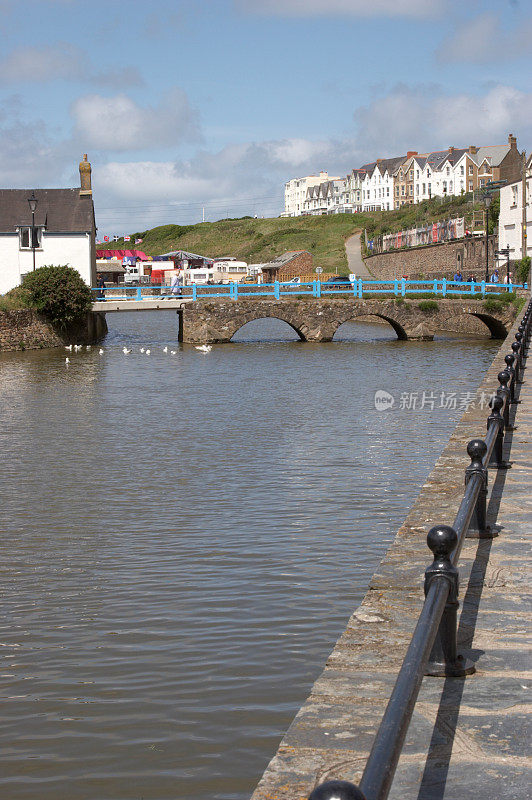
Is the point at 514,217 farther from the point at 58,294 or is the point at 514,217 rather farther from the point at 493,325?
the point at 58,294

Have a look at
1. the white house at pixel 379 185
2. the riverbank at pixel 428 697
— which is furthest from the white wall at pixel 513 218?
the white house at pixel 379 185

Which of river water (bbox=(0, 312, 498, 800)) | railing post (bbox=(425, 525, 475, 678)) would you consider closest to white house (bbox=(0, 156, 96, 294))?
river water (bbox=(0, 312, 498, 800))

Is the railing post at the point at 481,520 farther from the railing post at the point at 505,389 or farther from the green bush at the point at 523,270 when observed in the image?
the green bush at the point at 523,270

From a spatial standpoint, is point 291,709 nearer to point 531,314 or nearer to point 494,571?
point 494,571

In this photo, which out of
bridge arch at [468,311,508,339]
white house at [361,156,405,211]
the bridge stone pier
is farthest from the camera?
white house at [361,156,405,211]

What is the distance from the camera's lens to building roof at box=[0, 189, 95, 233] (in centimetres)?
4794

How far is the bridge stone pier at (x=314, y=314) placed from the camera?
143 feet

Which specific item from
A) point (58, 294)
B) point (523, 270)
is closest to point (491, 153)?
point (523, 270)

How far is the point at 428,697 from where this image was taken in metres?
3.72

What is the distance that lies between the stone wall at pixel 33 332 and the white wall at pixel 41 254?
162 inches

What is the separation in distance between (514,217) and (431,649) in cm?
5456

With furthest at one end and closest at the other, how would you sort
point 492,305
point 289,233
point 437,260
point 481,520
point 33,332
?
point 289,233, point 437,260, point 492,305, point 33,332, point 481,520

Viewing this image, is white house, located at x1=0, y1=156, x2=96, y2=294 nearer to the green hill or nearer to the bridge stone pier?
the bridge stone pier

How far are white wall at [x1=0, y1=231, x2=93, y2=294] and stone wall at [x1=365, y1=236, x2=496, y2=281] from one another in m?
25.6
